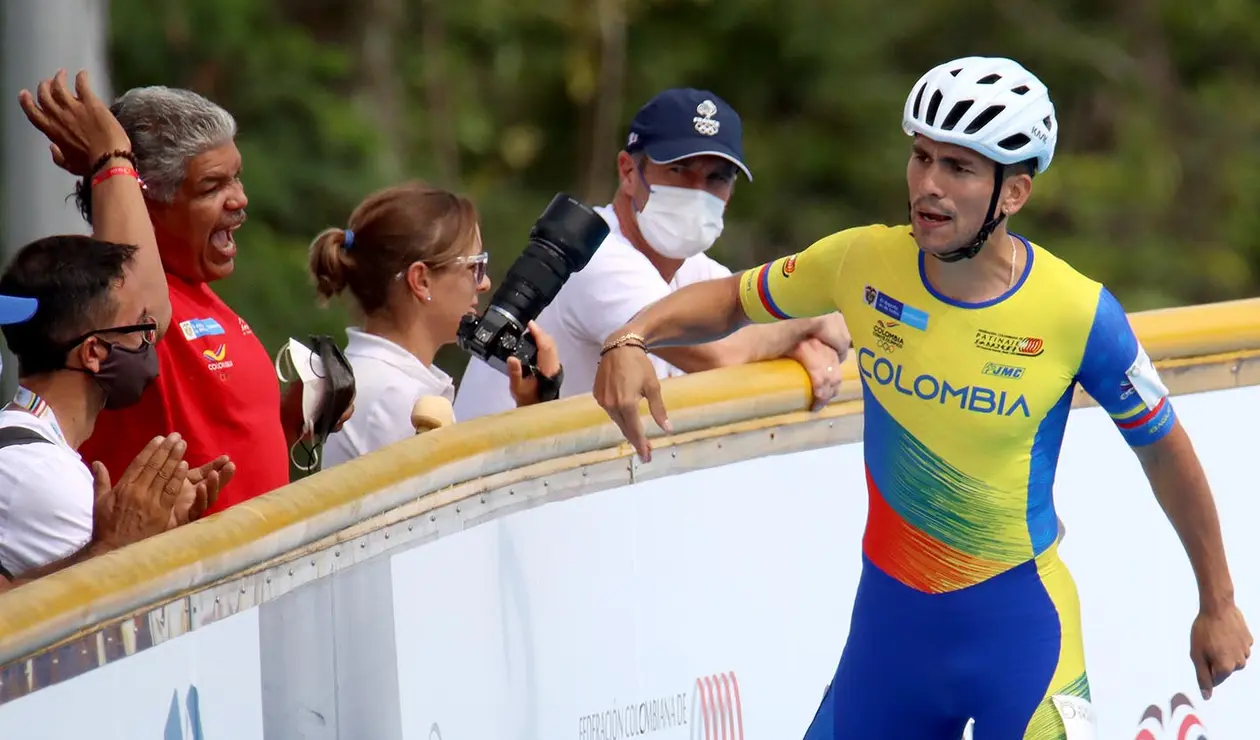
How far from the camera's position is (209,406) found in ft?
13.8

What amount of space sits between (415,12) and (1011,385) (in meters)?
10.9

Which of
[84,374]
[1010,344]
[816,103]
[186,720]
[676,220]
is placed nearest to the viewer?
[186,720]

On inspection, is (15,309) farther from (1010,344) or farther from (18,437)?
(1010,344)

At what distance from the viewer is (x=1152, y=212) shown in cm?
1509

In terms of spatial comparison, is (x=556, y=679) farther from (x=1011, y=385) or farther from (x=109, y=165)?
(x=109, y=165)

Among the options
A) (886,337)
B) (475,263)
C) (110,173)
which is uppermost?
(475,263)

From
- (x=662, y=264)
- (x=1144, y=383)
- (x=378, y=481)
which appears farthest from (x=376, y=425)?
(x=1144, y=383)

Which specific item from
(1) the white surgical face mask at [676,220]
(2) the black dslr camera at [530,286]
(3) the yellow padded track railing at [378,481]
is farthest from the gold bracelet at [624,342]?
(1) the white surgical face mask at [676,220]

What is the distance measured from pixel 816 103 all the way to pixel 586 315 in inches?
387

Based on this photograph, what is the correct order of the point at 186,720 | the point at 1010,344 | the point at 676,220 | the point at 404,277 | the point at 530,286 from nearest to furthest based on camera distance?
1. the point at 186,720
2. the point at 1010,344
3. the point at 530,286
4. the point at 404,277
5. the point at 676,220

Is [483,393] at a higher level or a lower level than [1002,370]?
higher

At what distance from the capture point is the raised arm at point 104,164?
3943 millimetres

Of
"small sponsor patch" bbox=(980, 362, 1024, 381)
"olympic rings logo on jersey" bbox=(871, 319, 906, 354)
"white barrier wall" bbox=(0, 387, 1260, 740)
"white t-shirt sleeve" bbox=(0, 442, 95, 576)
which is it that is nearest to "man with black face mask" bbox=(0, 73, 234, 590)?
"white t-shirt sleeve" bbox=(0, 442, 95, 576)

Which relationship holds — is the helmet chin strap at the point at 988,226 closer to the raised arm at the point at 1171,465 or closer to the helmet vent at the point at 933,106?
the helmet vent at the point at 933,106
